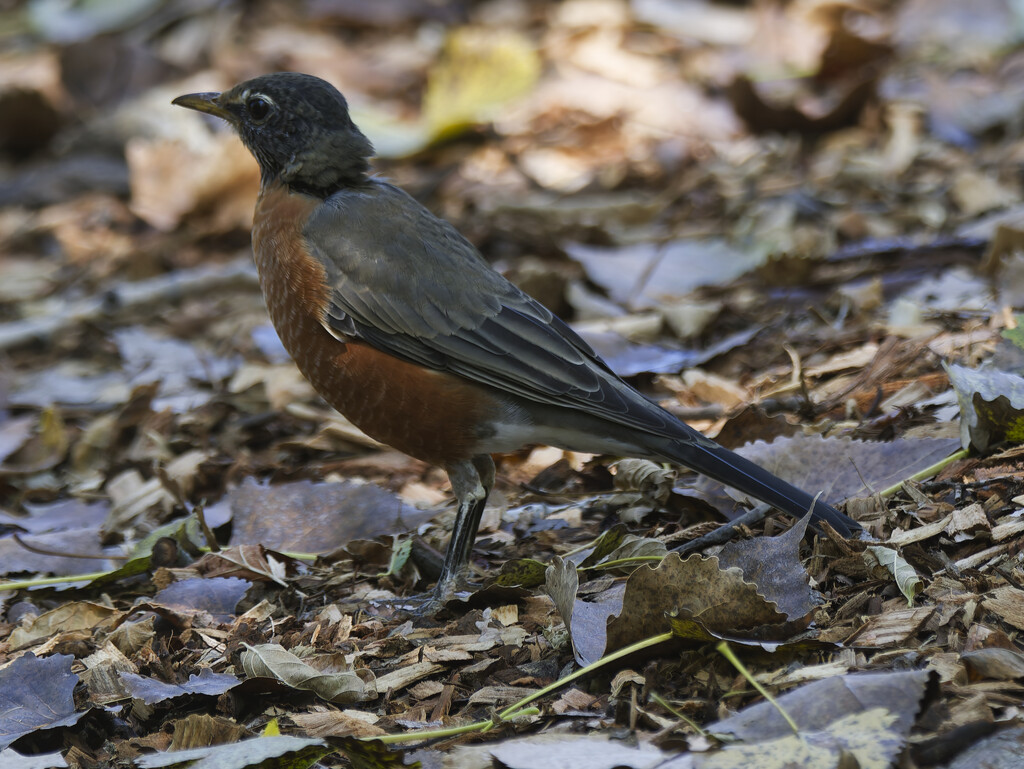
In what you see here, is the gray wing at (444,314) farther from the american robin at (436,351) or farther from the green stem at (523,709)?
the green stem at (523,709)

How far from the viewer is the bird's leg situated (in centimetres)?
407

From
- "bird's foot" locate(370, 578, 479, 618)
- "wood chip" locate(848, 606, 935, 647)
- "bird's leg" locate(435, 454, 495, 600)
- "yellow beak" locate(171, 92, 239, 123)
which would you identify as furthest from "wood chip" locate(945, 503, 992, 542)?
"yellow beak" locate(171, 92, 239, 123)

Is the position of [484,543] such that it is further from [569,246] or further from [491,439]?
[569,246]

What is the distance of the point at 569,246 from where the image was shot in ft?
21.5

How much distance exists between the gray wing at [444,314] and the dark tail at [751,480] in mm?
173

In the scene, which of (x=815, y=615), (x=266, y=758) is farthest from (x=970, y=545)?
(x=266, y=758)

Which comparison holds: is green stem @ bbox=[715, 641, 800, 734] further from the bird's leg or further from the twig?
the twig

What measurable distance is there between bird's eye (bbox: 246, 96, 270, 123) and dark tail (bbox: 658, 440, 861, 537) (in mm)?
2335

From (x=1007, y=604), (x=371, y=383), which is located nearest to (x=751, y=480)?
(x=1007, y=604)

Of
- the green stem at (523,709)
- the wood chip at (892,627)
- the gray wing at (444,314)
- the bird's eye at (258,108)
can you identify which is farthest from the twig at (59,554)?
the wood chip at (892,627)

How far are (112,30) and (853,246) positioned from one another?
24.3ft

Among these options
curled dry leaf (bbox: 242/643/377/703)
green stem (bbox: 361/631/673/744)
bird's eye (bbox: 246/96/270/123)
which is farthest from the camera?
bird's eye (bbox: 246/96/270/123)

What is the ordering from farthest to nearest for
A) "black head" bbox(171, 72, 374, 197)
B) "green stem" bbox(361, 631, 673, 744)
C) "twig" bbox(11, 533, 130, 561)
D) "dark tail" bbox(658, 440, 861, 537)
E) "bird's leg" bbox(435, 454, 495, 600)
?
1. "black head" bbox(171, 72, 374, 197)
2. "twig" bbox(11, 533, 130, 561)
3. "bird's leg" bbox(435, 454, 495, 600)
4. "dark tail" bbox(658, 440, 861, 537)
5. "green stem" bbox(361, 631, 673, 744)

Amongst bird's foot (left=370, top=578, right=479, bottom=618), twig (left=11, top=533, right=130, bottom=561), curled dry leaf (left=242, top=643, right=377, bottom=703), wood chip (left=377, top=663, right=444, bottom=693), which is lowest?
twig (left=11, top=533, right=130, bottom=561)
